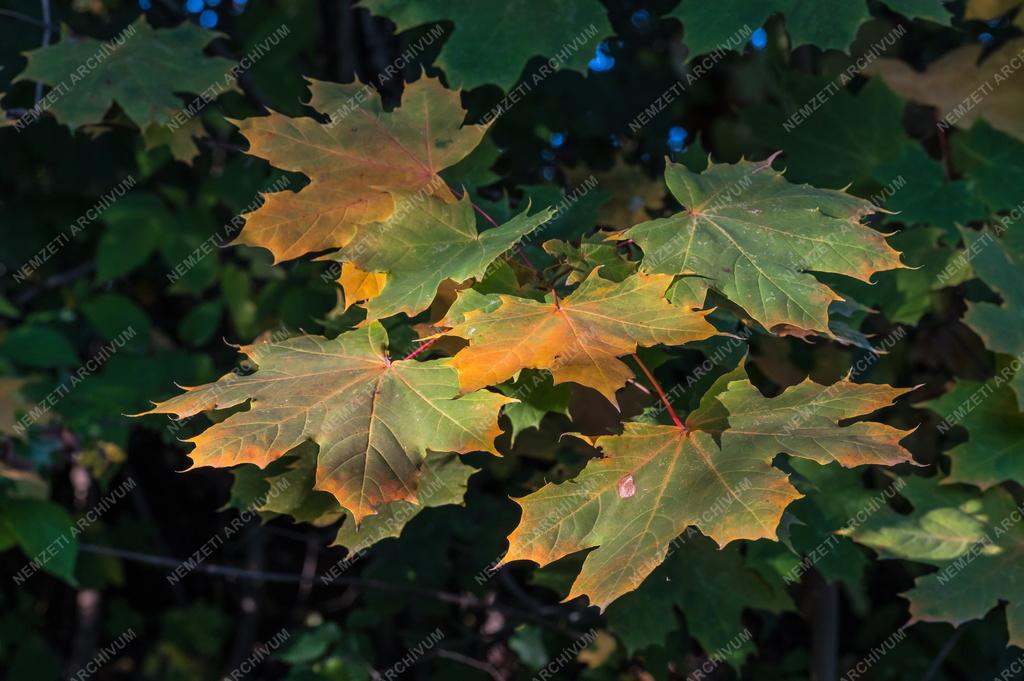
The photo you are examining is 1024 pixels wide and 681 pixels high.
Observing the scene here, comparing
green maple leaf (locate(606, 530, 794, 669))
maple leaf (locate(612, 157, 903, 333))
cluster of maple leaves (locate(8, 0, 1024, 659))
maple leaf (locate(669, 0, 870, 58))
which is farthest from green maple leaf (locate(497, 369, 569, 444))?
maple leaf (locate(669, 0, 870, 58))

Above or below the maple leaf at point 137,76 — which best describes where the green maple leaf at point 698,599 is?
below

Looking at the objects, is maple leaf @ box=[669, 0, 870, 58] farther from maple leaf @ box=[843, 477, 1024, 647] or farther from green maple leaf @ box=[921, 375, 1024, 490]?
maple leaf @ box=[843, 477, 1024, 647]

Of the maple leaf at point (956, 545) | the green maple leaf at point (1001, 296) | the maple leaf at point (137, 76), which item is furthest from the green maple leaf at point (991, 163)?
the maple leaf at point (137, 76)

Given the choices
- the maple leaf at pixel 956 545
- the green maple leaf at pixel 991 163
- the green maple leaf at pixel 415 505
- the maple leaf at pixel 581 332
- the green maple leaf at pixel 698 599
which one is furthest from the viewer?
the green maple leaf at pixel 991 163

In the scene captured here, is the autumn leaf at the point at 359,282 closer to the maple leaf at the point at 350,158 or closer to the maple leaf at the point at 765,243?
the maple leaf at the point at 350,158

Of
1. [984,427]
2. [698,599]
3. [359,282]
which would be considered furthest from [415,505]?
[984,427]

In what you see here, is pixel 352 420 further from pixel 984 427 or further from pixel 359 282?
pixel 984 427

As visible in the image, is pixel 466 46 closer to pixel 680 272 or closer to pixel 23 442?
pixel 680 272
